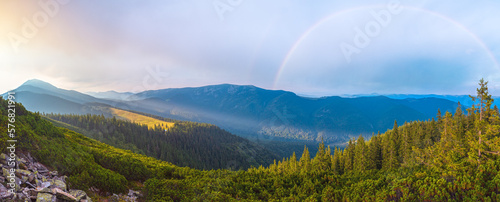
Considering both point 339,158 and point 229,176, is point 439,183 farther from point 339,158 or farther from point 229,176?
point 339,158

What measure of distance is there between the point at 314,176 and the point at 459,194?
48.5 ft

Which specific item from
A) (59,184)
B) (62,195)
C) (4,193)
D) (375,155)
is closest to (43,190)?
(62,195)

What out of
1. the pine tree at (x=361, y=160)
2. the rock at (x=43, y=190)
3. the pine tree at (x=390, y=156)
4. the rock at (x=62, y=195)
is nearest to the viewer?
the rock at (x=43, y=190)

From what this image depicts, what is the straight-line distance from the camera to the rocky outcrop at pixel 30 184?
1139cm

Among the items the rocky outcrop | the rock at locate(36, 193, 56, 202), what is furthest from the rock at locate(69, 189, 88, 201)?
the rock at locate(36, 193, 56, 202)

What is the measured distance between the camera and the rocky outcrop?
1139 centimetres

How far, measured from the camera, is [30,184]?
1272 cm

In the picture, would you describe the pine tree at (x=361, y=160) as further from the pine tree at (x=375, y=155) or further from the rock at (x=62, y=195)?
the rock at (x=62, y=195)

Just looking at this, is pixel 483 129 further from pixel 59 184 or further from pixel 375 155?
pixel 59 184

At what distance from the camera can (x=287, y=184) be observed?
26.3 meters

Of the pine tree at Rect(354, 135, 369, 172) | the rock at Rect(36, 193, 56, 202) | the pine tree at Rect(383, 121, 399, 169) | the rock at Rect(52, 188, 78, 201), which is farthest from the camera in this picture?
the pine tree at Rect(354, 135, 369, 172)

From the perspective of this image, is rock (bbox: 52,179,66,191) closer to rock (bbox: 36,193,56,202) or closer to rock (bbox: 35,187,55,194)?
rock (bbox: 35,187,55,194)

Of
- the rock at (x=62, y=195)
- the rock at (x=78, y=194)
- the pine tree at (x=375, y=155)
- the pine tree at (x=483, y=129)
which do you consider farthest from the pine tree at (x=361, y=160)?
the rock at (x=62, y=195)

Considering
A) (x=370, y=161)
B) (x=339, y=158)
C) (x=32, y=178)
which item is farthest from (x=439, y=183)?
(x=339, y=158)
